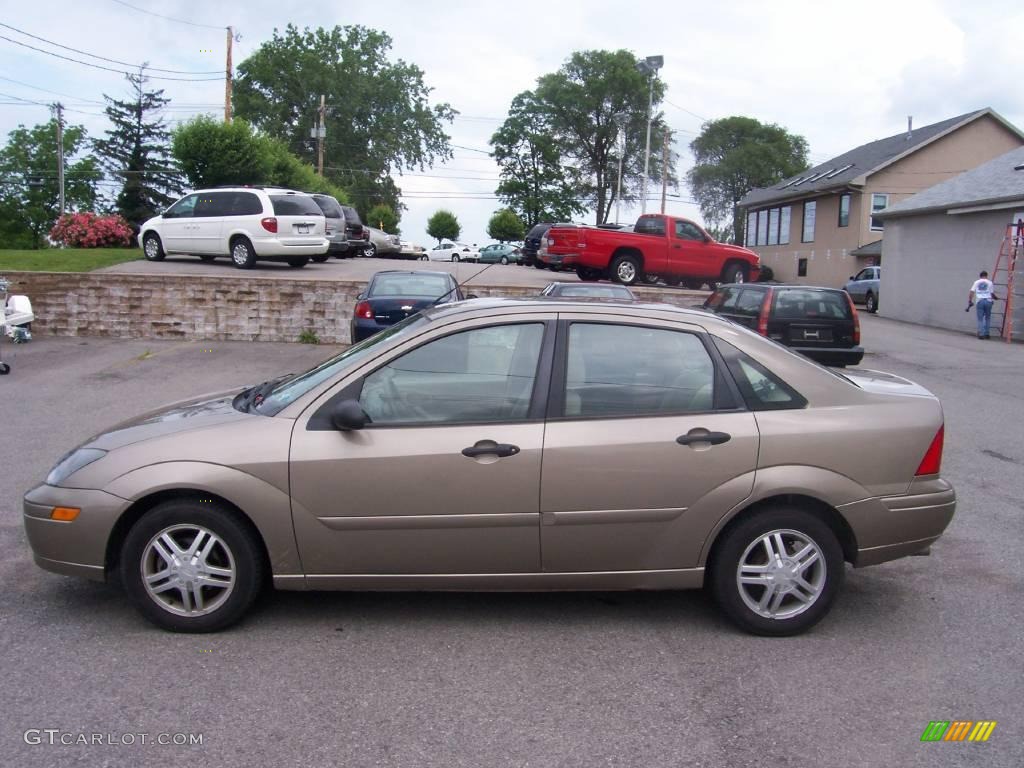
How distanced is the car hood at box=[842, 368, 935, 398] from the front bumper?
146 inches

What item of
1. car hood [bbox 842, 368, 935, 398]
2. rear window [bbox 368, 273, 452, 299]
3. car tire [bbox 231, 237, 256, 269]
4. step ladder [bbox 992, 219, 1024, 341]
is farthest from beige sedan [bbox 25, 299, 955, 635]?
step ladder [bbox 992, 219, 1024, 341]

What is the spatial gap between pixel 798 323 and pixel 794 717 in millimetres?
11284

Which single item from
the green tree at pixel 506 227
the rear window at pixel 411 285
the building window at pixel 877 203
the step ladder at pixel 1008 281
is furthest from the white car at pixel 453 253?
the rear window at pixel 411 285

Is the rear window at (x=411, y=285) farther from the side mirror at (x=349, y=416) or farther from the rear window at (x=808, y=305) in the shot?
the side mirror at (x=349, y=416)

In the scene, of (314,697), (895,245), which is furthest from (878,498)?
(895,245)

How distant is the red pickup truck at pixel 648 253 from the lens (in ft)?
74.1

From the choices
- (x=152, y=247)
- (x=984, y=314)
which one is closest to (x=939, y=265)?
(x=984, y=314)

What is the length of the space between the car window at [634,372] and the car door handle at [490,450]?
34cm

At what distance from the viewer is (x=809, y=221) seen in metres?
45.4

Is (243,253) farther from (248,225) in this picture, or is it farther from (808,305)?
(808,305)

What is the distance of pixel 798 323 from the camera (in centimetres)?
1427

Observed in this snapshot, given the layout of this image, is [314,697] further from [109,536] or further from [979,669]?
[979,669]

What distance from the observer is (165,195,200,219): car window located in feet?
74.8

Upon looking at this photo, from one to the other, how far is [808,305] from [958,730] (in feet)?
37.5
